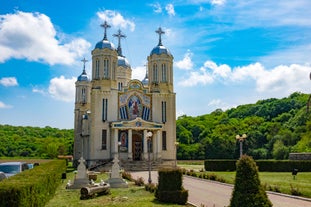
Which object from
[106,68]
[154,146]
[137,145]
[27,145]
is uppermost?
[106,68]

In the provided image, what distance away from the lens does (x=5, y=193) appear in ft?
25.4

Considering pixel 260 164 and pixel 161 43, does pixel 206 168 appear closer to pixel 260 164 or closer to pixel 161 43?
pixel 260 164

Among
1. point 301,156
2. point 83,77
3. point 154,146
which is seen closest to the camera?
point 301,156

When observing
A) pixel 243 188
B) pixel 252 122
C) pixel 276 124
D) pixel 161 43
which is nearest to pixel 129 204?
pixel 243 188

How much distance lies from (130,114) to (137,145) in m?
4.02

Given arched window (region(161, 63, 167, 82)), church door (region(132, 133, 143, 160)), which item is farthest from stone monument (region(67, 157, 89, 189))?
arched window (region(161, 63, 167, 82))

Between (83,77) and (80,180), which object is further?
(83,77)

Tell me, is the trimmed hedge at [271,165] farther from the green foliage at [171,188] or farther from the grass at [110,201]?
the green foliage at [171,188]

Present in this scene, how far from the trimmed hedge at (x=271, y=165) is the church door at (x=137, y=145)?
32.6 feet

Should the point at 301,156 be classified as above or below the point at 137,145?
below

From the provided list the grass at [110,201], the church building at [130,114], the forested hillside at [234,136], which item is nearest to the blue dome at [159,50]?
the church building at [130,114]

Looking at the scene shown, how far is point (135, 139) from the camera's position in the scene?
4200 centimetres

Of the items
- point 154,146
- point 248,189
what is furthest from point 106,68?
point 248,189

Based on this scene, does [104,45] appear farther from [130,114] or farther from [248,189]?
[248,189]
